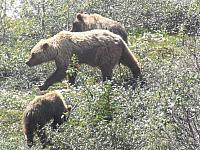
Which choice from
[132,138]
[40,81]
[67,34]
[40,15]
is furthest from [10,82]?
[132,138]

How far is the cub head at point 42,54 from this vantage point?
13742mm

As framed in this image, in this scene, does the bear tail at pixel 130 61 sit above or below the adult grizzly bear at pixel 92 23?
above

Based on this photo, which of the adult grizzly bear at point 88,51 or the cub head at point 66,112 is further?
the adult grizzly bear at point 88,51

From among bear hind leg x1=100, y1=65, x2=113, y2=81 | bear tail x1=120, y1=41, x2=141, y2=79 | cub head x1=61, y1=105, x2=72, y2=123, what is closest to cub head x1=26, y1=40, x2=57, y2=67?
bear hind leg x1=100, y1=65, x2=113, y2=81

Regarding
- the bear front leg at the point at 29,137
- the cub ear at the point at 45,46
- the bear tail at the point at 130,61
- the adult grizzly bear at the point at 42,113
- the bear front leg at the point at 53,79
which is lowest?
the bear front leg at the point at 53,79

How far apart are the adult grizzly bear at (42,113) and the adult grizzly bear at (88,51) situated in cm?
324

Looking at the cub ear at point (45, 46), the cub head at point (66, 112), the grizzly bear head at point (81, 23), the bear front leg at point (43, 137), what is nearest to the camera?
the bear front leg at point (43, 137)

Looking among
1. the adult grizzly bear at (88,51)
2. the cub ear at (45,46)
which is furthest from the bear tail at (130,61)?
the cub ear at (45,46)

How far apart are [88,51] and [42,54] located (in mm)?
1083

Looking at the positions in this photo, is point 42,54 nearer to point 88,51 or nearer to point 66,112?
point 88,51

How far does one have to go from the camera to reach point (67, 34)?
13750mm

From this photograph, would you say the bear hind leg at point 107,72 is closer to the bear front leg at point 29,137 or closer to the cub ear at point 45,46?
the cub ear at point 45,46

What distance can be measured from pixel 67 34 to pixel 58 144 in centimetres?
550

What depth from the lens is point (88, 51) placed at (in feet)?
44.5
